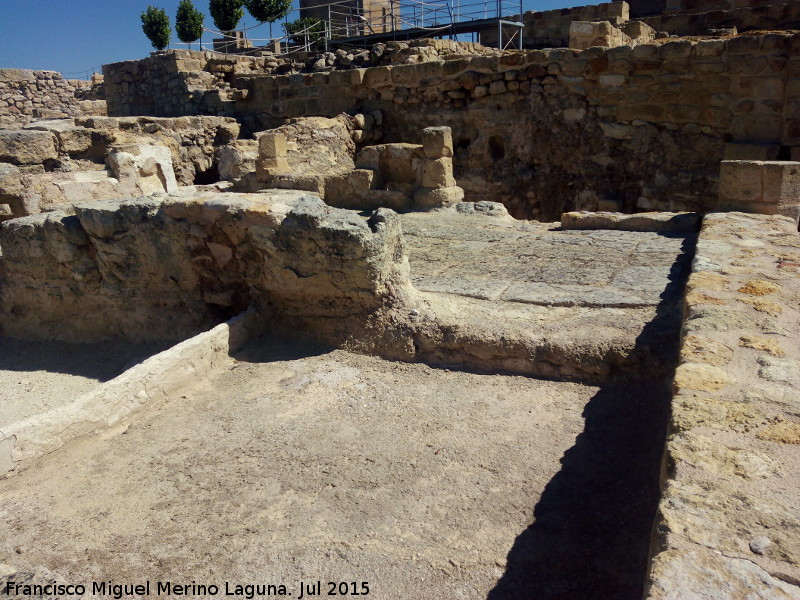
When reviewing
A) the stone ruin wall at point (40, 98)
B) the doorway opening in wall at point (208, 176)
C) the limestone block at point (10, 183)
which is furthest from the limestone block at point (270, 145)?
the stone ruin wall at point (40, 98)

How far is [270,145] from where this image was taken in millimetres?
8820

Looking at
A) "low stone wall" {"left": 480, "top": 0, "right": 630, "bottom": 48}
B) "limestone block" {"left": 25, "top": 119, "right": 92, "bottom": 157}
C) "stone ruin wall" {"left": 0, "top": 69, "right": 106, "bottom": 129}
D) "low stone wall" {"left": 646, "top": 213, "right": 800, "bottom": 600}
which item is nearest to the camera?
"low stone wall" {"left": 646, "top": 213, "right": 800, "bottom": 600}

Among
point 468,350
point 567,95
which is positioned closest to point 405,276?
point 468,350

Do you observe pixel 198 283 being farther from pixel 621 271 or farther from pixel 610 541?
pixel 610 541

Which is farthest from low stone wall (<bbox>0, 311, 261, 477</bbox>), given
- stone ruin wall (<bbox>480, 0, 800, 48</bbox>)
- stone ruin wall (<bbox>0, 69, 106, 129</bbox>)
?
stone ruin wall (<bbox>0, 69, 106, 129</bbox>)

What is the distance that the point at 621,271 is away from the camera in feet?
15.4

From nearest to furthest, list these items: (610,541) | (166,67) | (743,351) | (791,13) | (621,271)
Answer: (610,541)
(743,351)
(621,271)
(791,13)
(166,67)

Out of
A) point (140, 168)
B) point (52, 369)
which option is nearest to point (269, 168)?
point (140, 168)

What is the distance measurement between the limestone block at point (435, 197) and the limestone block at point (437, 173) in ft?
0.22

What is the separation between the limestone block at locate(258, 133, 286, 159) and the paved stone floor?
2.90m

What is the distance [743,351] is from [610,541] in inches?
39.4

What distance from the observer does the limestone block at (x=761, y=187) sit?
5418 mm

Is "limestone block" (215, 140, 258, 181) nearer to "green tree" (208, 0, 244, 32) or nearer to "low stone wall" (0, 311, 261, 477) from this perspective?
"low stone wall" (0, 311, 261, 477)

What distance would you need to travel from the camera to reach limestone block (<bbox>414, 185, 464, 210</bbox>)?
7824mm
